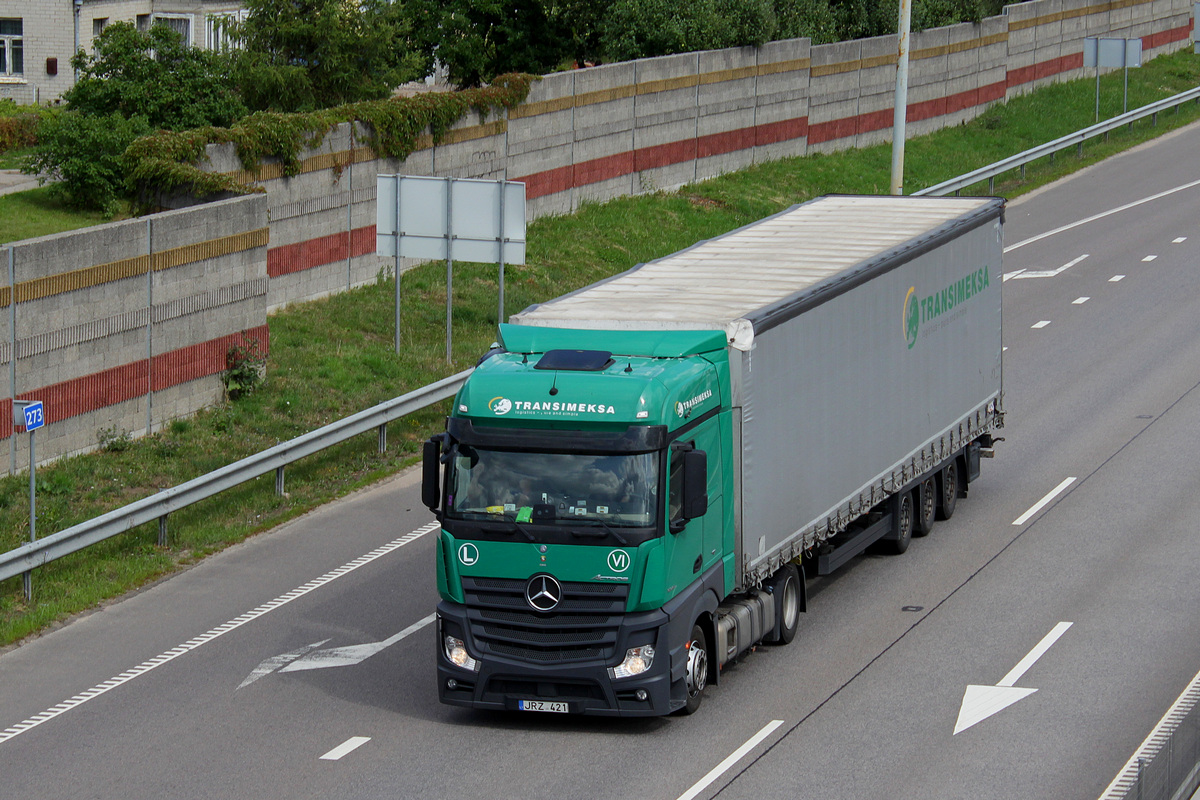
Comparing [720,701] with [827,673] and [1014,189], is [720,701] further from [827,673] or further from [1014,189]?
[1014,189]

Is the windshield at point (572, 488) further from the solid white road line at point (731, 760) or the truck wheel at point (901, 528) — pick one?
the truck wheel at point (901, 528)

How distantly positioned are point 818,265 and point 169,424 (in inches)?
379

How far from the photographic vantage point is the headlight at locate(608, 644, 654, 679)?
13727mm

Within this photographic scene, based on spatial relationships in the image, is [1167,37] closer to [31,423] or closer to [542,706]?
[31,423]

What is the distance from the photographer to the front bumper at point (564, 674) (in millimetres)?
13703

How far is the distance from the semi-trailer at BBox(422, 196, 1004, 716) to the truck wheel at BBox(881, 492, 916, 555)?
722 millimetres

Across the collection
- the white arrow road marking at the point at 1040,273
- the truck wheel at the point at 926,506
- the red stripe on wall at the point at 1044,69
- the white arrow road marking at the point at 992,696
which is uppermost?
the red stripe on wall at the point at 1044,69

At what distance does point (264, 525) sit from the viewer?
20594 millimetres

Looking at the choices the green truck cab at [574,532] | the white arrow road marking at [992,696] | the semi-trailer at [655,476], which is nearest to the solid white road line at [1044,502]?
the semi-trailer at [655,476]

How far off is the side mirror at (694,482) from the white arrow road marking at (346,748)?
3.25 meters

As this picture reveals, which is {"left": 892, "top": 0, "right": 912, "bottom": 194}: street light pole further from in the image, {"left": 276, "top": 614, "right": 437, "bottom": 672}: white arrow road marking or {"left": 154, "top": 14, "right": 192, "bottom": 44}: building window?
{"left": 154, "top": 14, "right": 192, "bottom": 44}: building window

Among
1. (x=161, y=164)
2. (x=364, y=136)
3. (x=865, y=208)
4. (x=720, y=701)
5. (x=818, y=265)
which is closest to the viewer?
(x=720, y=701)

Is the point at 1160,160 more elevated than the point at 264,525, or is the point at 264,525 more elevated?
the point at 1160,160

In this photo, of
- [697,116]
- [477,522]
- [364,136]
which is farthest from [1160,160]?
[477,522]
